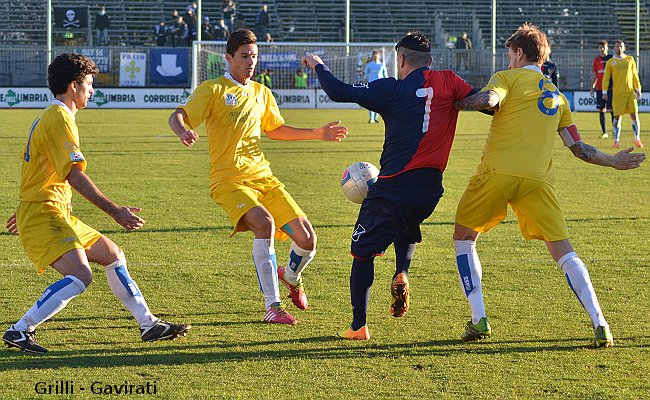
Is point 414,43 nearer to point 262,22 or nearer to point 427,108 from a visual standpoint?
point 427,108

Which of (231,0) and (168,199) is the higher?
(231,0)

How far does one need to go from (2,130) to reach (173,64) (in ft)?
44.0

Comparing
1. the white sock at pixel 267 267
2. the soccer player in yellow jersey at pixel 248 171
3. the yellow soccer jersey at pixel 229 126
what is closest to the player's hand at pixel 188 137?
the soccer player in yellow jersey at pixel 248 171

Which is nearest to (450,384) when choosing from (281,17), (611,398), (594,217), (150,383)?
(611,398)

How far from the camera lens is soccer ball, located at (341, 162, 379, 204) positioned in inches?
275

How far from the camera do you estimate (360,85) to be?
597 cm

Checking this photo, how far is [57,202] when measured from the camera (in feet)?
18.9

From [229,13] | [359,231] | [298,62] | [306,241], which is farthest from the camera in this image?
[229,13]

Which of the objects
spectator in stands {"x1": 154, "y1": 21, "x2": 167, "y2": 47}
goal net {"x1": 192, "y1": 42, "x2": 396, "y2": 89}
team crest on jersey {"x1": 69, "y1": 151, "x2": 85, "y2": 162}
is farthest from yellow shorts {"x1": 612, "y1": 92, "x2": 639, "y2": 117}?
spectator in stands {"x1": 154, "y1": 21, "x2": 167, "y2": 47}

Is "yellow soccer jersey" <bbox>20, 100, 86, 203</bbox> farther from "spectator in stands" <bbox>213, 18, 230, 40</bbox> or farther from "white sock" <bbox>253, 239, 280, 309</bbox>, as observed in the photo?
"spectator in stands" <bbox>213, 18, 230, 40</bbox>

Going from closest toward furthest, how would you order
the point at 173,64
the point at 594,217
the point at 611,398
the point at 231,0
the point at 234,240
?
the point at 611,398 < the point at 234,240 < the point at 594,217 < the point at 173,64 < the point at 231,0

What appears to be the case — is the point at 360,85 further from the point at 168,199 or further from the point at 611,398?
the point at 168,199

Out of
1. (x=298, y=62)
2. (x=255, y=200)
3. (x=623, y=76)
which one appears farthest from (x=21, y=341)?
(x=298, y=62)

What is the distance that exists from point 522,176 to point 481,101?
56 centimetres
